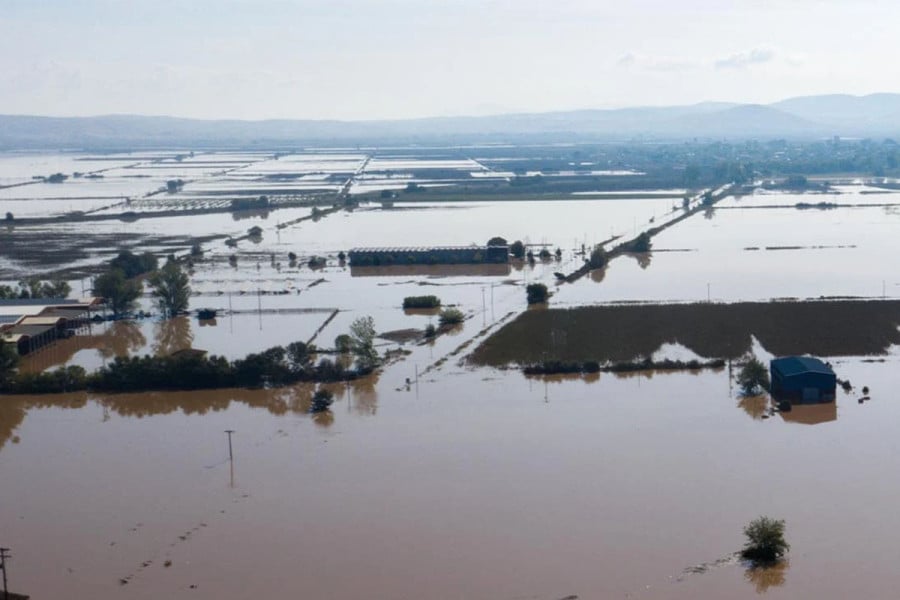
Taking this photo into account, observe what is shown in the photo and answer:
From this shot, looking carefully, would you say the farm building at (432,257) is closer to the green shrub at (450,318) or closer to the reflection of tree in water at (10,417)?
the green shrub at (450,318)

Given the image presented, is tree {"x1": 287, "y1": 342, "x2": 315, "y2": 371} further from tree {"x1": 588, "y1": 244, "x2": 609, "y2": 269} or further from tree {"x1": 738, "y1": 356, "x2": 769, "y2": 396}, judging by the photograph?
tree {"x1": 588, "y1": 244, "x2": 609, "y2": 269}

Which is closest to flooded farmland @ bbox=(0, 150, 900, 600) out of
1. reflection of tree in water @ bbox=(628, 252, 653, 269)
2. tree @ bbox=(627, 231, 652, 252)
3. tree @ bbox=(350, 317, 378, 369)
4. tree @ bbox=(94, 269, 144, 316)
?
tree @ bbox=(350, 317, 378, 369)

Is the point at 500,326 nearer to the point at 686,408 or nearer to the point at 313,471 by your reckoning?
the point at 686,408

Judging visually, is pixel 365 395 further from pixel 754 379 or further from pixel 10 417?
pixel 754 379

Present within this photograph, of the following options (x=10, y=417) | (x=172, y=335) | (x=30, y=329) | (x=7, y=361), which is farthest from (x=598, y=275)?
(x=10, y=417)

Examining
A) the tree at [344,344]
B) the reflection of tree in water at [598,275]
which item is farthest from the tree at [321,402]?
the reflection of tree in water at [598,275]
